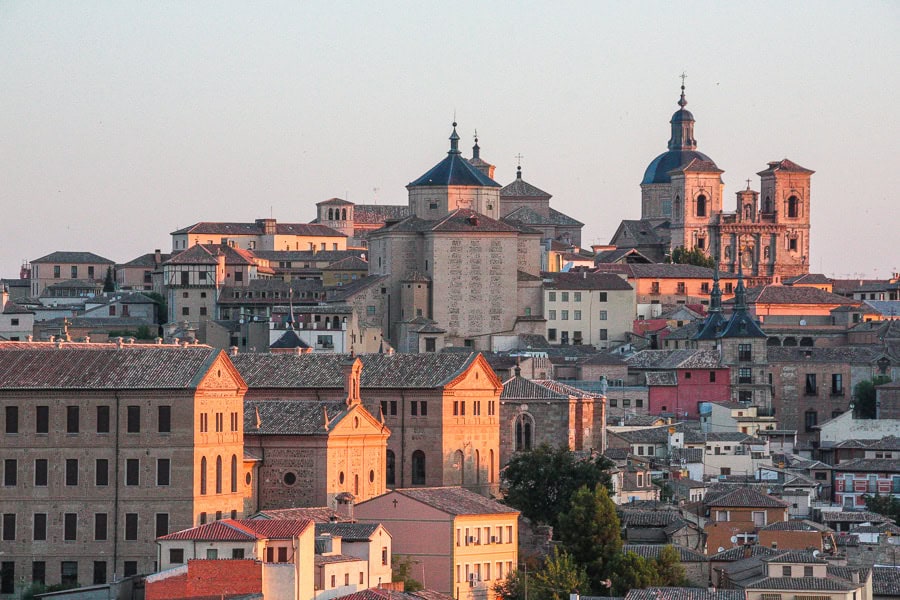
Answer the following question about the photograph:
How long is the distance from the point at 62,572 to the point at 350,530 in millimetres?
7871

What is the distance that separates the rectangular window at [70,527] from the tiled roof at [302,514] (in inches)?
188

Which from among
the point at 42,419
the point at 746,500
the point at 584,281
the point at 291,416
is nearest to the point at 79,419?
the point at 42,419

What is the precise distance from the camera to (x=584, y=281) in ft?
431

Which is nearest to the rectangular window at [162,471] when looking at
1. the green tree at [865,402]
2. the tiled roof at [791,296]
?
the green tree at [865,402]

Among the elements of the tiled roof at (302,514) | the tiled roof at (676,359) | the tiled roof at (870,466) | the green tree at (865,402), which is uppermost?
the tiled roof at (676,359)

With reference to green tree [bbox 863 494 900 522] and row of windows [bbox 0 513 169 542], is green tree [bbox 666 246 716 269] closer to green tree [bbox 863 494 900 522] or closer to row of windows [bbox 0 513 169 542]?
green tree [bbox 863 494 900 522]

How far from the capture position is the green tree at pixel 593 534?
70.6m

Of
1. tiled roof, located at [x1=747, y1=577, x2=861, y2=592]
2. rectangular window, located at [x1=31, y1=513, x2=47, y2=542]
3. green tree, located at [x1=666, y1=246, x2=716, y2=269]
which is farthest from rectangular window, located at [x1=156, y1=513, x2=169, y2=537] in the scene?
green tree, located at [x1=666, y1=246, x2=716, y2=269]

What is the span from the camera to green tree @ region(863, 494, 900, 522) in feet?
292

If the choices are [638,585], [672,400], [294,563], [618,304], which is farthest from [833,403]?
[294,563]

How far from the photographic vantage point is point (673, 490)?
8769cm

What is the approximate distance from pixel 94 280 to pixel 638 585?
330 ft

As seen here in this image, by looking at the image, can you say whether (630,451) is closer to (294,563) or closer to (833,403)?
(833,403)

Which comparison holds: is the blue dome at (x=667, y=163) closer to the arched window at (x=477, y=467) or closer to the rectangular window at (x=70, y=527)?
the arched window at (x=477, y=467)
